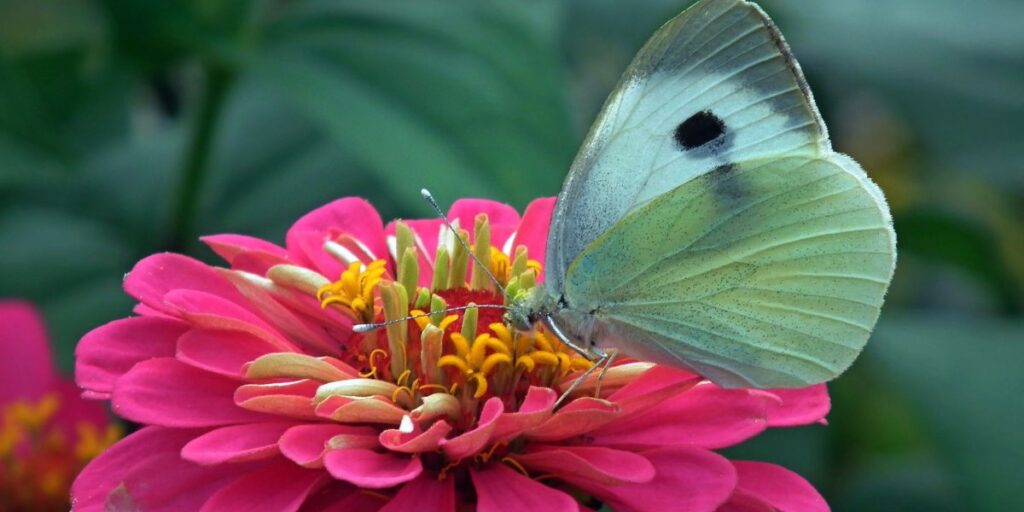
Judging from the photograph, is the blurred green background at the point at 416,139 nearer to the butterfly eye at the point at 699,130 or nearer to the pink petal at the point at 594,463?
the butterfly eye at the point at 699,130

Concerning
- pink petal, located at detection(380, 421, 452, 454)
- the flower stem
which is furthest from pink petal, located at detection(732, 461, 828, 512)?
the flower stem

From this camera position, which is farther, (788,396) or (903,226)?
(903,226)

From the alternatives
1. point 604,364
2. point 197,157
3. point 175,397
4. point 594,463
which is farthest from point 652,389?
point 197,157

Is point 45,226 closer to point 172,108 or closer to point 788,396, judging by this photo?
point 172,108

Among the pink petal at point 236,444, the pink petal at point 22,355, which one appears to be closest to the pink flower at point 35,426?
the pink petal at point 22,355

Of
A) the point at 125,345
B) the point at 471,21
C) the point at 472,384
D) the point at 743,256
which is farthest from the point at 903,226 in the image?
the point at 125,345
